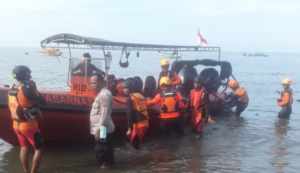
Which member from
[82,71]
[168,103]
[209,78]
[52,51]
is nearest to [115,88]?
[82,71]

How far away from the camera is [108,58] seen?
706cm

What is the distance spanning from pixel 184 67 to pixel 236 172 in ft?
13.4

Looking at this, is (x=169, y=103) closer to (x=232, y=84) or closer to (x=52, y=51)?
(x=232, y=84)

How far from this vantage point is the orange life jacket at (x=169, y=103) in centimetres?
669

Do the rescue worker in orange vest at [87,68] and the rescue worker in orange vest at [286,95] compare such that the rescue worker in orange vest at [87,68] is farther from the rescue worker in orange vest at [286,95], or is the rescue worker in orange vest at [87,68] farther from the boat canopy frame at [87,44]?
the rescue worker in orange vest at [286,95]

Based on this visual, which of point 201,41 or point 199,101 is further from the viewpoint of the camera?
point 201,41

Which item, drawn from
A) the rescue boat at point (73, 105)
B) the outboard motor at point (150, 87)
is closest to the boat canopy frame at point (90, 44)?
the rescue boat at point (73, 105)

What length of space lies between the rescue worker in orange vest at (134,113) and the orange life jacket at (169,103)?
30.8 inches

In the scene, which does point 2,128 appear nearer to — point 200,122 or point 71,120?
point 71,120

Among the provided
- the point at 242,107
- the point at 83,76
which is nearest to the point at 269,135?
the point at 242,107

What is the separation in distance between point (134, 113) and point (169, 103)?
1006 millimetres

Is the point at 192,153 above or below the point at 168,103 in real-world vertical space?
below

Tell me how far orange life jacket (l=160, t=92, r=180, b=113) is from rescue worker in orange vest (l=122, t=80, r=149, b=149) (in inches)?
30.8

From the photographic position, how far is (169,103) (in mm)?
6695
